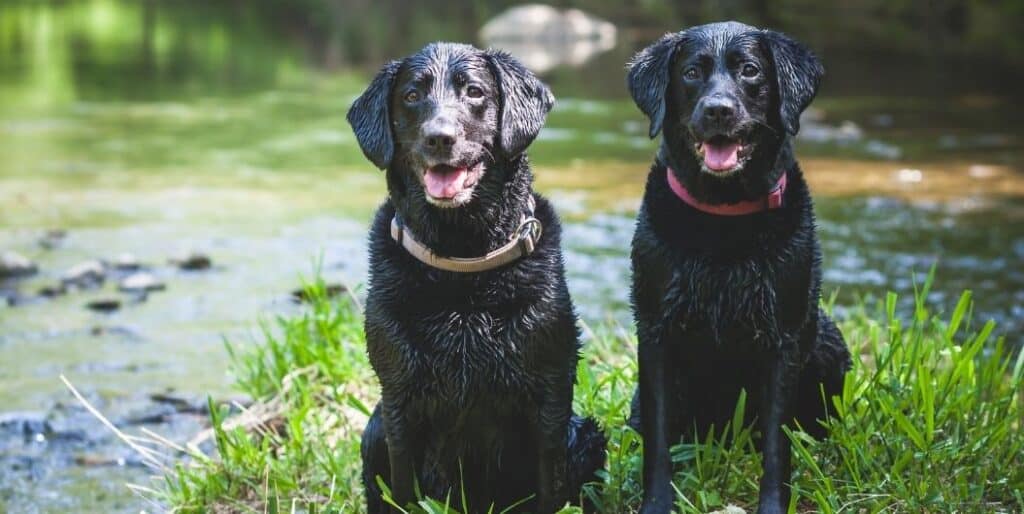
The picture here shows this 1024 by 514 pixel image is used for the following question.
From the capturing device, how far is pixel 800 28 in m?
27.7

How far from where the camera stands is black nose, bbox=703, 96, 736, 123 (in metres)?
3.76

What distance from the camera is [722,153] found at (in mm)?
3881

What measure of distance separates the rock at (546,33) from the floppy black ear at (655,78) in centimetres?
2283

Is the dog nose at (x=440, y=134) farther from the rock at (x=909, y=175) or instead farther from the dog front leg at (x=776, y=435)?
the rock at (x=909, y=175)

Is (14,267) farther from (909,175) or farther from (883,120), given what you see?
(883,120)

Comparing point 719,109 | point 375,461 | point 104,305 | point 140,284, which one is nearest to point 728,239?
point 719,109

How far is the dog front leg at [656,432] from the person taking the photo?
403 cm

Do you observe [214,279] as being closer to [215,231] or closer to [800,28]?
[215,231]

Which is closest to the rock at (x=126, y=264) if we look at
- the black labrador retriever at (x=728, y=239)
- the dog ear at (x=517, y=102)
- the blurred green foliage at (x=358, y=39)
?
the dog ear at (x=517, y=102)

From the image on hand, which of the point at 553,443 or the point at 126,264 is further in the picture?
the point at 126,264

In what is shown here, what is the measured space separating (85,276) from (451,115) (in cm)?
608

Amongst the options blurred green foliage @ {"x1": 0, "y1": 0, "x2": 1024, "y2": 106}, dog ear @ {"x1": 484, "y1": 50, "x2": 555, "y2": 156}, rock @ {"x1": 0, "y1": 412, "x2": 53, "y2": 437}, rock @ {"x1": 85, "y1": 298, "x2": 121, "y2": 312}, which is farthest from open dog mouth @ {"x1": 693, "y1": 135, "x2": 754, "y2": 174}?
blurred green foliage @ {"x1": 0, "y1": 0, "x2": 1024, "y2": 106}

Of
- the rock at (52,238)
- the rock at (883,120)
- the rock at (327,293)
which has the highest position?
the rock at (883,120)

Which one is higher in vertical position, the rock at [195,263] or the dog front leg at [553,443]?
the dog front leg at [553,443]
